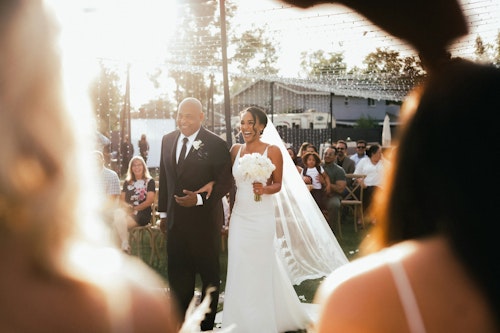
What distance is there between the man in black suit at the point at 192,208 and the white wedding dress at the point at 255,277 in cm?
17

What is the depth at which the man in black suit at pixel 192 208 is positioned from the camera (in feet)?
17.7

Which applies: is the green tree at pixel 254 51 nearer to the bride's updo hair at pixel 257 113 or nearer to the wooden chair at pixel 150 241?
the wooden chair at pixel 150 241

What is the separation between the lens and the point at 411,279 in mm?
1068

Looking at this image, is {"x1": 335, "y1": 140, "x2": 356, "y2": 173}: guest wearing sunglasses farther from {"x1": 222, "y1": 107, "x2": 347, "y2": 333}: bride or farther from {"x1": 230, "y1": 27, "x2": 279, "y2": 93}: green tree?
{"x1": 222, "y1": 107, "x2": 347, "y2": 333}: bride

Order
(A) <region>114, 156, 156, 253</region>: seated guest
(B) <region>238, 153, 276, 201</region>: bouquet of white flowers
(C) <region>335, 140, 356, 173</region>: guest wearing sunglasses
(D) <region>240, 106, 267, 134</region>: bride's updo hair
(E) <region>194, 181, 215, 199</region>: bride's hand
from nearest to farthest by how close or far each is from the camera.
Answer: (E) <region>194, 181, 215, 199</region>: bride's hand
(B) <region>238, 153, 276, 201</region>: bouquet of white flowers
(D) <region>240, 106, 267, 134</region>: bride's updo hair
(A) <region>114, 156, 156, 253</region>: seated guest
(C) <region>335, 140, 356, 173</region>: guest wearing sunglasses

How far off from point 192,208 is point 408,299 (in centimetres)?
442

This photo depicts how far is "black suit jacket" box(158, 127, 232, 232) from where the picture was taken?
5.41m

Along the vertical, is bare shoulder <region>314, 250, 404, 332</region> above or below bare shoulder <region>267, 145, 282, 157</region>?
below

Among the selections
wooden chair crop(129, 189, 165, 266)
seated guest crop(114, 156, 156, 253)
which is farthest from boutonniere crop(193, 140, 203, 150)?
wooden chair crop(129, 189, 165, 266)

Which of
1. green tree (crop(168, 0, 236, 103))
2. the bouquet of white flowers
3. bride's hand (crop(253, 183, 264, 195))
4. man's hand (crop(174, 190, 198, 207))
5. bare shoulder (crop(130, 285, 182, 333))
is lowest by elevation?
man's hand (crop(174, 190, 198, 207))

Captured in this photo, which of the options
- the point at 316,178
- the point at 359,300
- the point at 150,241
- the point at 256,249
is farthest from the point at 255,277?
the point at 316,178

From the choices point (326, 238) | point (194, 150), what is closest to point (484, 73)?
point (194, 150)

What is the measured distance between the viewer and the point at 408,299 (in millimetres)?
1057

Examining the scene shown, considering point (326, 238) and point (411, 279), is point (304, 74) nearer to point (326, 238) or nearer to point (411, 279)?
point (326, 238)
